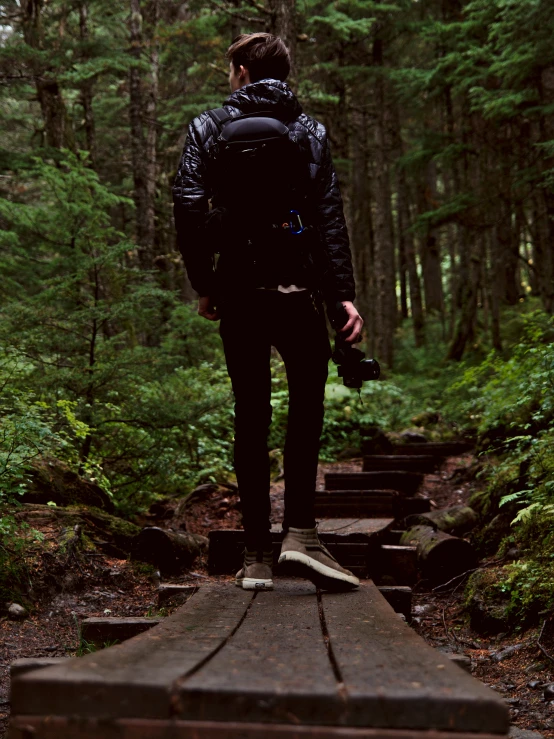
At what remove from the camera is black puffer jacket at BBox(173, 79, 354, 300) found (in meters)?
3.82

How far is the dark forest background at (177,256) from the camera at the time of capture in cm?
713

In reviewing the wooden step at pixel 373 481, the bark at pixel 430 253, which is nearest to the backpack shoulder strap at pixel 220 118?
the wooden step at pixel 373 481

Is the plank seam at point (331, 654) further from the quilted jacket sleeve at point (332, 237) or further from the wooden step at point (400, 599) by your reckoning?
the quilted jacket sleeve at point (332, 237)

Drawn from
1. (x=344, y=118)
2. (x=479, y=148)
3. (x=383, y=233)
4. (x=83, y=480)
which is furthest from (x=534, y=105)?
(x=83, y=480)

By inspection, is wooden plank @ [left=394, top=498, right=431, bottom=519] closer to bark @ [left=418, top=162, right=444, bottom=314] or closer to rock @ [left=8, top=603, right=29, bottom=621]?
rock @ [left=8, top=603, right=29, bottom=621]

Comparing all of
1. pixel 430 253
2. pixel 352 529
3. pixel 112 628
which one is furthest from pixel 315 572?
pixel 430 253

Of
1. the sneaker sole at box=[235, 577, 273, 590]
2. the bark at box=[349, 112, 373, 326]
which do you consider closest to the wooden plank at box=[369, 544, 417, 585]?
the sneaker sole at box=[235, 577, 273, 590]

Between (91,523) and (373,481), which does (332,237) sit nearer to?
(91,523)

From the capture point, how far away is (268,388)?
12.9 feet

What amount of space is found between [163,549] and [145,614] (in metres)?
0.91

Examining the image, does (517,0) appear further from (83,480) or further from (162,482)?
(83,480)

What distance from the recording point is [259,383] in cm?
387

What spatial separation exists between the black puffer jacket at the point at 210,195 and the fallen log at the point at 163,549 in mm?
2553

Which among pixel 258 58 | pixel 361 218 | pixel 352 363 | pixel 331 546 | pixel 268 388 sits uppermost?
pixel 361 218
